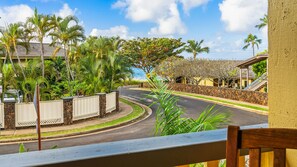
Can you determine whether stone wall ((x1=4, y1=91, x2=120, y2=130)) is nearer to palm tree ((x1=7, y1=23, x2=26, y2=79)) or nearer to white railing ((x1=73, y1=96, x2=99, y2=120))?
white railing ((x1=73, y1=96, x2=99, y2=120))

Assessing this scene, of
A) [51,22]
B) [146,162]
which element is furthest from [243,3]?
[51,22]

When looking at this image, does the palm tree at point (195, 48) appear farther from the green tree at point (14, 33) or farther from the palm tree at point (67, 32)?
the green tree at point (14, 33)

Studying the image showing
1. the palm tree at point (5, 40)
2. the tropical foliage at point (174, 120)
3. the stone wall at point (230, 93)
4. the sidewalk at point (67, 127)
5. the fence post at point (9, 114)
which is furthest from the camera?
the stone wall at point (230, 93)

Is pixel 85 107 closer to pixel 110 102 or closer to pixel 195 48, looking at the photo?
pixel 110 102

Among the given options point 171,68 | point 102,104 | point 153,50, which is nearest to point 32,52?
point 102,104

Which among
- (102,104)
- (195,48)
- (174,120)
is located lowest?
(102,104)

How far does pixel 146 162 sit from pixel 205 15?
25.1ft

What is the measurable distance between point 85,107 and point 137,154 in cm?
875

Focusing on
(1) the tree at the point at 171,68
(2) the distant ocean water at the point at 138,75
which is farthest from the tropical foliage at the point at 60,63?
(1) the tree at the point at 171,68

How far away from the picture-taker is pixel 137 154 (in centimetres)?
64

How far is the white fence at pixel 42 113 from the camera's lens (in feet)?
26.2

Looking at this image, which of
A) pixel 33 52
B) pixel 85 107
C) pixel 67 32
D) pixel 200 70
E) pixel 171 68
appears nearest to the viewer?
pixel 67 32

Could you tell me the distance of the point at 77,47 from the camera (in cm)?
1057

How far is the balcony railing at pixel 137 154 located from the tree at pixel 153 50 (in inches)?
655
